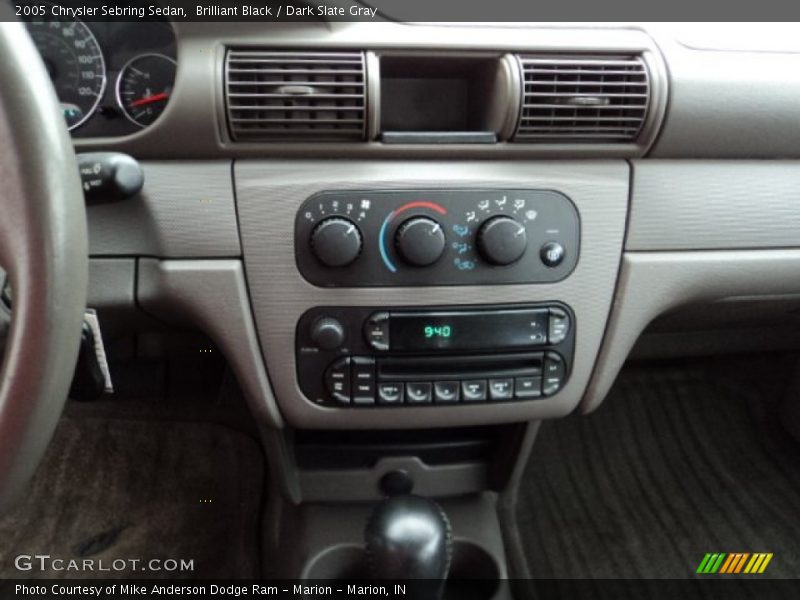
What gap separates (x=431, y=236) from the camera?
0.87 m

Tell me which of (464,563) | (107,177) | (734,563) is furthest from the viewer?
(734,563)

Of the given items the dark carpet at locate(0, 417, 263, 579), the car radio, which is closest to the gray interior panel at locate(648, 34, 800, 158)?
the car radio

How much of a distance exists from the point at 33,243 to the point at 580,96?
620 mm

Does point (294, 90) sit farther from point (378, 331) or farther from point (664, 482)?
point (664, 482)

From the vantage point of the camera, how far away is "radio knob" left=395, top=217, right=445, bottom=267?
0.87 meters

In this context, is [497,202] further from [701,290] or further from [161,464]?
[161,464]

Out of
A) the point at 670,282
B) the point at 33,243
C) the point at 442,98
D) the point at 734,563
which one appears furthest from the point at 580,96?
the point at 734,563

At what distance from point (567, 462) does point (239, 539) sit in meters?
0.66

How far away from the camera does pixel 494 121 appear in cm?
90

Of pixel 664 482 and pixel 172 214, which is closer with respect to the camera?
pixel 172 214

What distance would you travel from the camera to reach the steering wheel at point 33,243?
1.62 feet

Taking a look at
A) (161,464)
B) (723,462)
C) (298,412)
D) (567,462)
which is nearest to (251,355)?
(298,412)

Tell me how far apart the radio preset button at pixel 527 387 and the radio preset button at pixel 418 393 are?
0.38 feet

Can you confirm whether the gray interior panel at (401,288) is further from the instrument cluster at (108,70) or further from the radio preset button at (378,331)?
the instrument cluster at (108,70)
